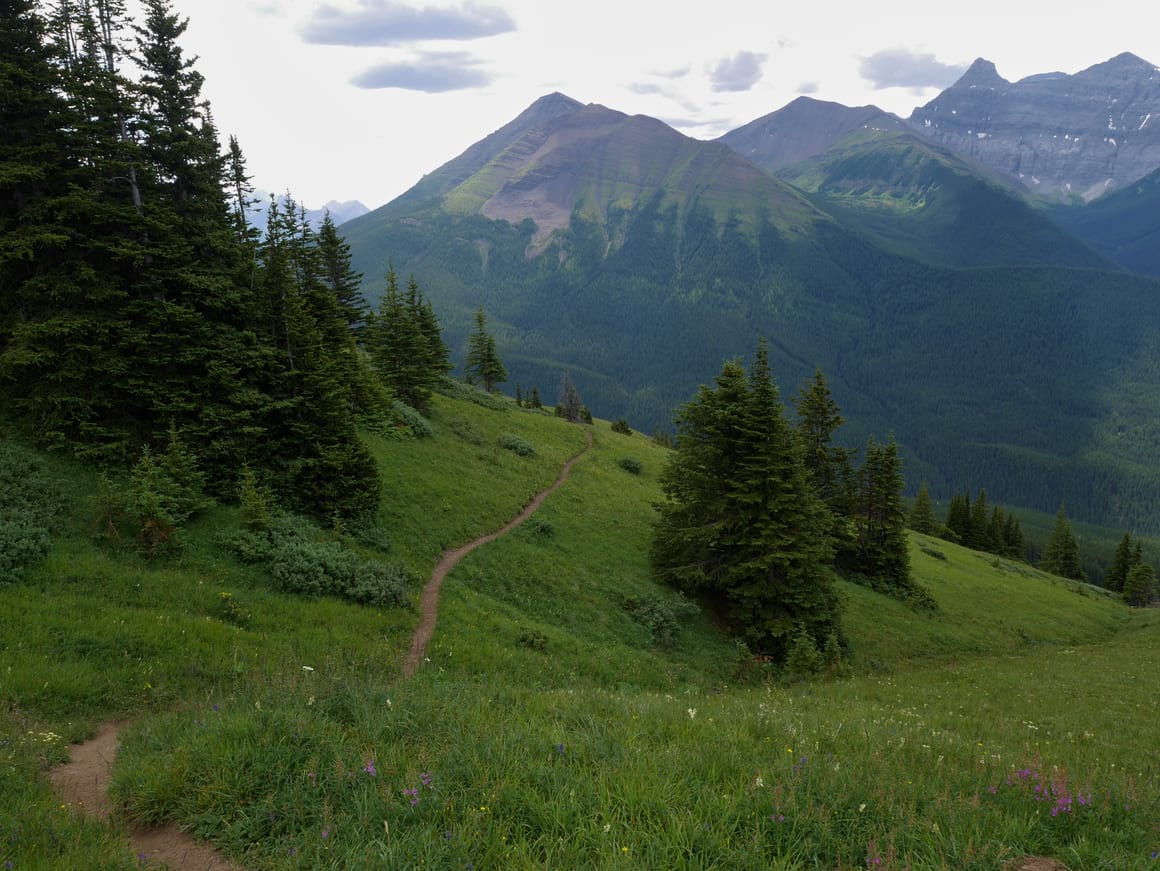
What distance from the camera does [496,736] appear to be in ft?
21.1

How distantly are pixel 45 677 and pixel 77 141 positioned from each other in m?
18.0

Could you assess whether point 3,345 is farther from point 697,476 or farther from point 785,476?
point 785,476

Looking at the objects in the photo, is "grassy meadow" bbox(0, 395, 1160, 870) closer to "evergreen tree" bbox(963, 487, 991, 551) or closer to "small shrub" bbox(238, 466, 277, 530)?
"small shrub" bbox(238, 466, 277, 530)

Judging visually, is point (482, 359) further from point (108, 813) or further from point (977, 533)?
point (977, 533)

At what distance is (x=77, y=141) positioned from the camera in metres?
18.6

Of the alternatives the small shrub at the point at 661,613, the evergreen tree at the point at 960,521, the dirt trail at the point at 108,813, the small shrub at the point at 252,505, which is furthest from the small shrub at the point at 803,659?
the evergreen tree at the point at 960,521

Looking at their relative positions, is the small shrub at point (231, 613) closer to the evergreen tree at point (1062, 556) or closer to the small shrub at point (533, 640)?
the small shrub at point (533, 640)

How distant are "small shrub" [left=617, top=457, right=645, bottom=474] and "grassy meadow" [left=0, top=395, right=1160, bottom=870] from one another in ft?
88.2

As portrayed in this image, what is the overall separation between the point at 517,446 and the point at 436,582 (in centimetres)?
2318

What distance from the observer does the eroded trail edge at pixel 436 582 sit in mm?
16094

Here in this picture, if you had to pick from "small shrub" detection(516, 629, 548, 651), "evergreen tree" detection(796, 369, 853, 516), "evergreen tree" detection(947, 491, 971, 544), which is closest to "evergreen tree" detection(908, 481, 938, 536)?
"evergreen tree" detection(947, 491, 971, 544)

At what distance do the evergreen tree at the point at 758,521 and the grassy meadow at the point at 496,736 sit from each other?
2.77 metres

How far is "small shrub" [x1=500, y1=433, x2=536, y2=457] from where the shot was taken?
4397cm

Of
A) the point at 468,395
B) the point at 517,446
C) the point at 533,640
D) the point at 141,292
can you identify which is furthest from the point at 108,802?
the point at 468,395
